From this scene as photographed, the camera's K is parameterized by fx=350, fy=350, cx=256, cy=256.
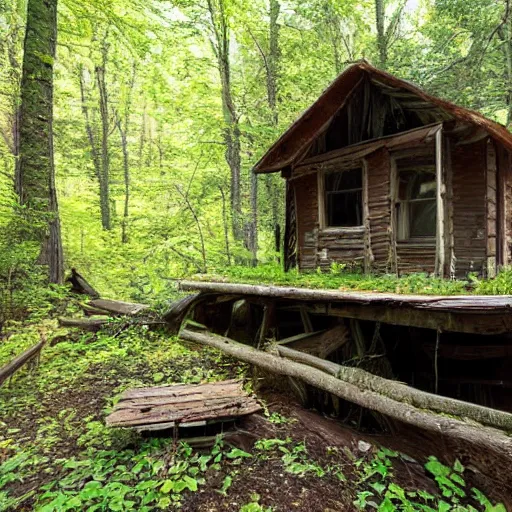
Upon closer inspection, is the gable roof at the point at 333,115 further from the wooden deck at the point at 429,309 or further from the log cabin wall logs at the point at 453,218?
the wooden deck at the point at 429,309

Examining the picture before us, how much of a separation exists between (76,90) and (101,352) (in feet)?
65.5

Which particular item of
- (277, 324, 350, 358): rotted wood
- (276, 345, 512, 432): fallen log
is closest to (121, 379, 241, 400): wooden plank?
(277, 324, 350, 358): rotted wood

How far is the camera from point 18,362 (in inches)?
218

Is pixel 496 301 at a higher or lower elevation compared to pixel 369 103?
lower

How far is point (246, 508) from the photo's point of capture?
324 cm

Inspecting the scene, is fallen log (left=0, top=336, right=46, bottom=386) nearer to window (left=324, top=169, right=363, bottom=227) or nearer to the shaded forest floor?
the shaded forest floor

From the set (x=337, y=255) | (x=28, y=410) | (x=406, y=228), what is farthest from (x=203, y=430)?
(x=406, y=228)

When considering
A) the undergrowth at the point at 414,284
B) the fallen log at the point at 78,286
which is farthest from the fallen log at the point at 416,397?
the fallen log at the point at 78,286

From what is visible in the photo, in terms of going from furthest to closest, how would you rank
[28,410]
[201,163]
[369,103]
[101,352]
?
[201,163]
[369,103]
[101,352]
[28,410]

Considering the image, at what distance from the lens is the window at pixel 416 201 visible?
8797mm

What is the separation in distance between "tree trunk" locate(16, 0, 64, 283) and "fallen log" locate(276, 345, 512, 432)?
6.89 metres

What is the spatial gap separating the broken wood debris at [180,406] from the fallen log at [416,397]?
114cm

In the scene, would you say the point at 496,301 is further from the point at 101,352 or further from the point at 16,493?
the point at 101,352

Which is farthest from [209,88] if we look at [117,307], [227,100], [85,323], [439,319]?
Result: [439,319]
